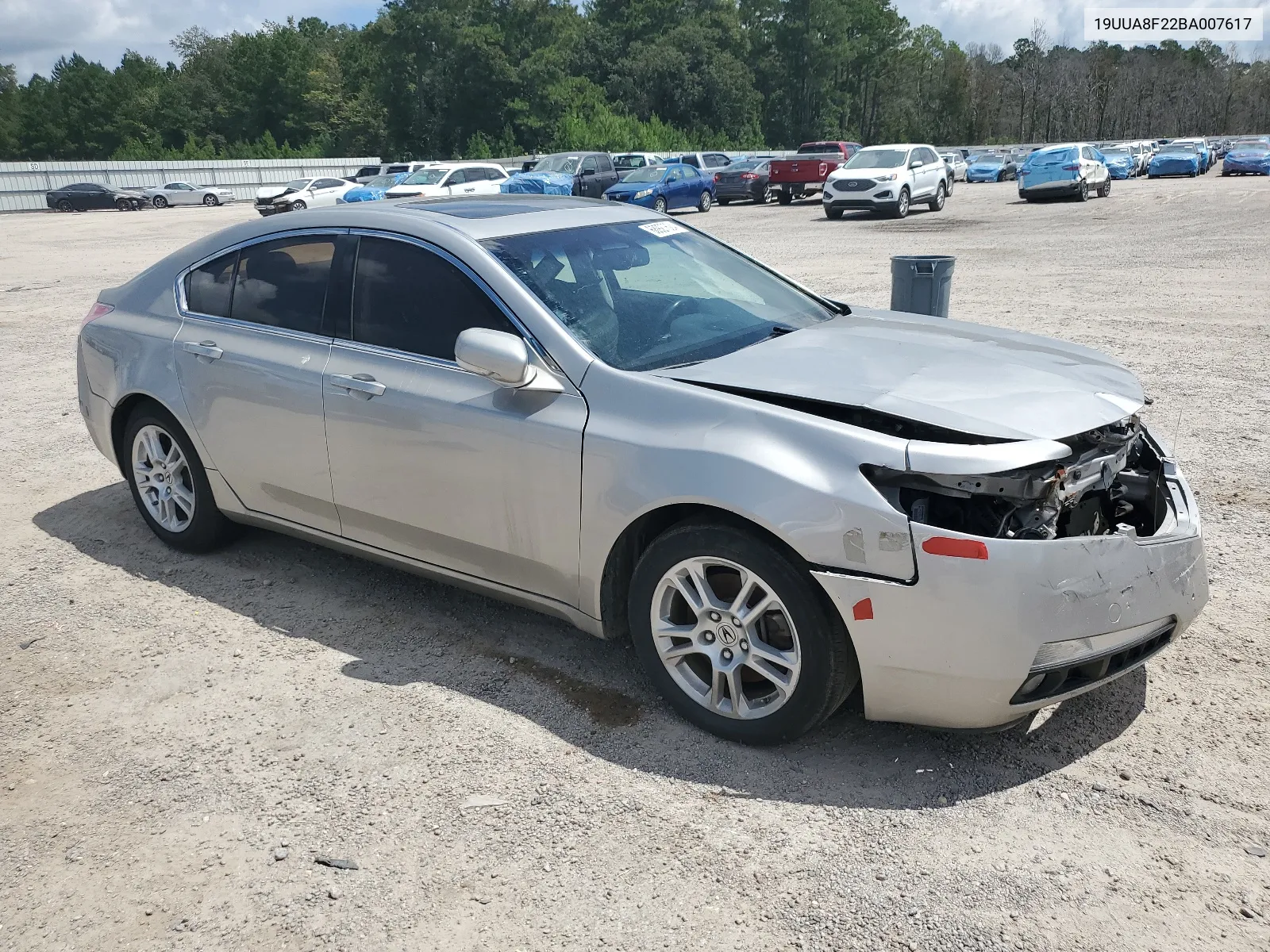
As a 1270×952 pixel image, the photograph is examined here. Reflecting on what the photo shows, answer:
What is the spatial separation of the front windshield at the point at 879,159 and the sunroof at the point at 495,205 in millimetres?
24202

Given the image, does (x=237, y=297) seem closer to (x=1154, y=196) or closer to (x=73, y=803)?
(x=73, y=803)

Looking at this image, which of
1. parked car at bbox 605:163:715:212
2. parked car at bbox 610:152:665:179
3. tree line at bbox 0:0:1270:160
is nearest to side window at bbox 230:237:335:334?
parked car at bbox 605:163:715:212

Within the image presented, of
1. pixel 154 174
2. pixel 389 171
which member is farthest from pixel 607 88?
pixel 389 171

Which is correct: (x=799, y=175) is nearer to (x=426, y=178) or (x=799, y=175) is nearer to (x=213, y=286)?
(x=426, y=178)

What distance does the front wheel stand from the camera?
26500mm

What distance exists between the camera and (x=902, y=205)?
1054 inches

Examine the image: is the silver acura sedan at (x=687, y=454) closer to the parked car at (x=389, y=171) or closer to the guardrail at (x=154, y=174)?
the parked car at (x=389, y=171)

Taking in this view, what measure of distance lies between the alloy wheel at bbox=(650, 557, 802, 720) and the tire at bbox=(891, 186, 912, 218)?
24836mm

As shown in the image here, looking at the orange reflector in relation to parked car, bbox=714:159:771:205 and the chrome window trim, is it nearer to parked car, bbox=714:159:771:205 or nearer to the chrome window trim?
the chrome window trim

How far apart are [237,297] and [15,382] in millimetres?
6253

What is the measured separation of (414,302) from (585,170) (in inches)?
1202

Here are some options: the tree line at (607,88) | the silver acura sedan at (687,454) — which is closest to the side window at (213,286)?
the silver acura sedan at (687,454)

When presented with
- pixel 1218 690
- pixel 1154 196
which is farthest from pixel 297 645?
pixel 1154 196

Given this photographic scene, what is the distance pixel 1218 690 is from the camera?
146 inches
